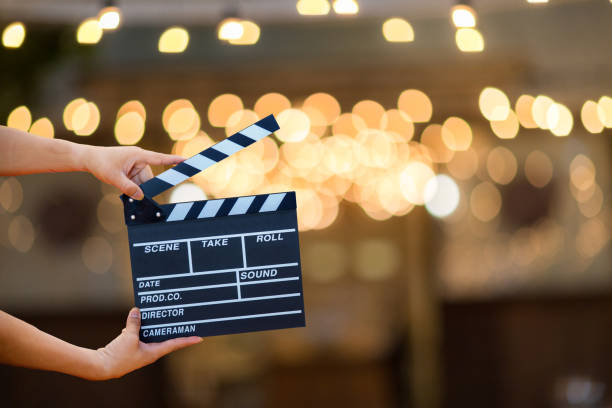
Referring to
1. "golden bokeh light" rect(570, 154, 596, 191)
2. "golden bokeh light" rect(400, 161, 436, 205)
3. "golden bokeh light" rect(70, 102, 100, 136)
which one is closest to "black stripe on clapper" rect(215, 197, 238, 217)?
"golden bokeh light" rect(70, 102, 100, 136)

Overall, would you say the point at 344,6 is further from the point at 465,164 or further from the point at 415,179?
the point at 415,179

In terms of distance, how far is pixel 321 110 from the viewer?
25.4 ft

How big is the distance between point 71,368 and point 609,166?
7.87m

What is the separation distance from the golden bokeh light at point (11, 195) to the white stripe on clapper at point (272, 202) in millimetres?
6445

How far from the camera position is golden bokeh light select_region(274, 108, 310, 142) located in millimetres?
7924

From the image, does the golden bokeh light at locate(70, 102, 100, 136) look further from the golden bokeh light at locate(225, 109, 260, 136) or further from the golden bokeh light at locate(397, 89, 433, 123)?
the golden bokeh light at locate(397, 89, 433, 123)

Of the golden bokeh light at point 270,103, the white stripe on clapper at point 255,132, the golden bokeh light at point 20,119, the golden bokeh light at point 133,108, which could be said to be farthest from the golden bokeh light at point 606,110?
A: the white stripe on clapper at point 255,132

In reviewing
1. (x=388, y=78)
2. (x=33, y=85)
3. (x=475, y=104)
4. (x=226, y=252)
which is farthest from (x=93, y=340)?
(x=226, y=252)

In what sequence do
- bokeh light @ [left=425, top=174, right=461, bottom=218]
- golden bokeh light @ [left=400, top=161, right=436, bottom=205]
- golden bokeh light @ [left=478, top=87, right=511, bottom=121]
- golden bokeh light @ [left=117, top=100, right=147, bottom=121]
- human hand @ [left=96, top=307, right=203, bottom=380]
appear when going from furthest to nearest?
golden bokeh light @ [left=400, top=161, right=436, bottom=205] → bokeh light @ [left=425, top=174, right=461, bottom=218] → golden bokeh light @ [left=117, top=100, right=147, bottom=121] → golden bokeh light @ [left=478, top=87, right=511, bottom=121] → human hand @ [left=96, top=307, right=203, bottom=380]

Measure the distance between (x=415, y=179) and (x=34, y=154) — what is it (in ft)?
25.1

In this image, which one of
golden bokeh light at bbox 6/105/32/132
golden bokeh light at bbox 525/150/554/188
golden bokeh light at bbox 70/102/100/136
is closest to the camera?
golden bokeh light at bbox 6/105/32/132

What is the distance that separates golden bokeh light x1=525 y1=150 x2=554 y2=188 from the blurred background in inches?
0.9

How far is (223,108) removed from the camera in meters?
7.44

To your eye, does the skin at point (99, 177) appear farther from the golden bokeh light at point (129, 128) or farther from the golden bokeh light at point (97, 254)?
the golden bokeh light at point (97, 254)
